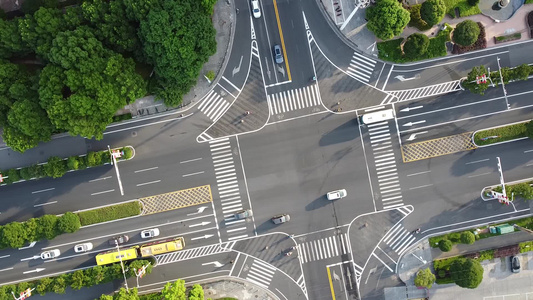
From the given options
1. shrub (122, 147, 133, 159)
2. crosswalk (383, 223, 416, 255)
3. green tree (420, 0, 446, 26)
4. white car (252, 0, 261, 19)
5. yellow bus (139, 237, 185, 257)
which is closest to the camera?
green tree (420, 0, 446, 26)

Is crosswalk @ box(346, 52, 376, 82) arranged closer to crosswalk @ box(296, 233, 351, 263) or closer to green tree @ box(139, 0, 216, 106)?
green tree @ box(139, 0, 216, 106)

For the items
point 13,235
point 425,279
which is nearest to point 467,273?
point 425,279

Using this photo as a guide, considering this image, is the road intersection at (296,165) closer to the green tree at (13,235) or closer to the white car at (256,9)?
the white car at (256,9)

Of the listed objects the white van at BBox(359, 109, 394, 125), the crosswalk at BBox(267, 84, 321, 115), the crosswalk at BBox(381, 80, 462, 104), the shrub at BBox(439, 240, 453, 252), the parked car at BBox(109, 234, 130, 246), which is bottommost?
the shrub at BBox(439, 240, 453, 252)

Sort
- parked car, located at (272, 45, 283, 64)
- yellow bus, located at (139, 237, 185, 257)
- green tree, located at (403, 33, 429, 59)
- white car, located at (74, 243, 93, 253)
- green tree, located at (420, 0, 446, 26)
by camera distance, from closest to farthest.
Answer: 1. green tree, located at (420, 0, 446, 26)
2. green tree, located at (403, 33, 429, 59)
3. parked car, located at (272, 45, 283, 64)
4. yellow bus, located at (139, 237, 185, 257)
5. white car, located at (74, 243, 93, 253)

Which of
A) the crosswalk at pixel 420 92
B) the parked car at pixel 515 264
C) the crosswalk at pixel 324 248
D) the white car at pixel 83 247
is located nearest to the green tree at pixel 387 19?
the crosswalk at pixel 420 92

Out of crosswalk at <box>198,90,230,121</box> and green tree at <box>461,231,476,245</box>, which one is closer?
green tree at <box>461,231,476,245</box>

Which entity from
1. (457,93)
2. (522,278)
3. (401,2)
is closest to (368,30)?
(401,2)

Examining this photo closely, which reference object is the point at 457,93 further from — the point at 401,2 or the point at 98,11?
the point at 98,11

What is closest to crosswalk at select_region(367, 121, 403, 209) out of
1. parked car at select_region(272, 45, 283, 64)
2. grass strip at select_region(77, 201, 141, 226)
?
parked car at select_region(272, 45, 283, 64)
